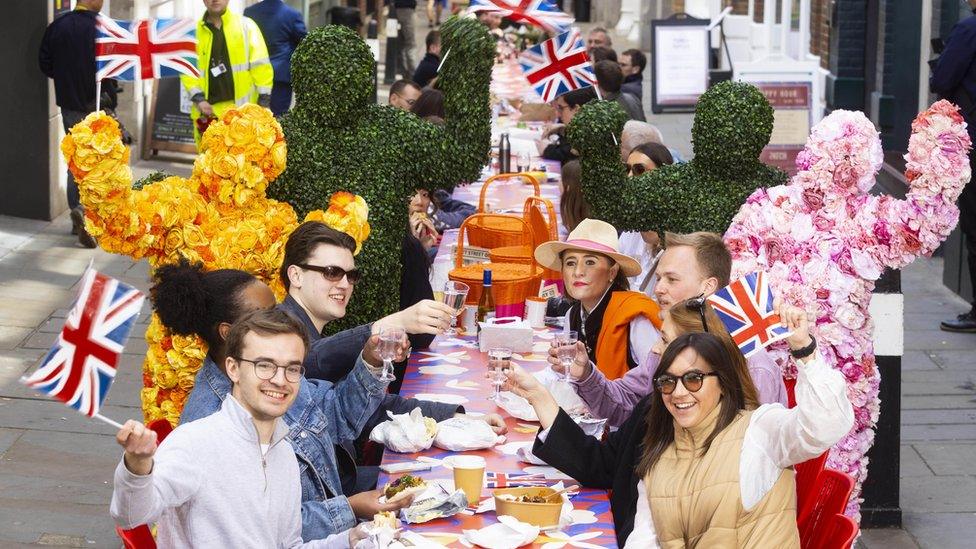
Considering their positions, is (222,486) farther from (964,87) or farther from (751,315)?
(964,87)

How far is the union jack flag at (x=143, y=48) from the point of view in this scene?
6.91m

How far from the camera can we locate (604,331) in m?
6.27

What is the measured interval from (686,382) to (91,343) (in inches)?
68.8

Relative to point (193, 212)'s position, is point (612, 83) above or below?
above

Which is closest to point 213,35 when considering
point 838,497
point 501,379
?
point 501,379

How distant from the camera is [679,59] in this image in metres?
18.2

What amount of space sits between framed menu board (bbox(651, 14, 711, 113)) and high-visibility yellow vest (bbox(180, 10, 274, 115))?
7.09 metres

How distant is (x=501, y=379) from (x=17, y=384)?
4616 mm

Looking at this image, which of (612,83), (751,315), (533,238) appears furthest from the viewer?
(612,83)

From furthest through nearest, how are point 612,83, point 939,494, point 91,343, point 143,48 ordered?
point 612,83
point 939,494
point 143,48
point 91,343

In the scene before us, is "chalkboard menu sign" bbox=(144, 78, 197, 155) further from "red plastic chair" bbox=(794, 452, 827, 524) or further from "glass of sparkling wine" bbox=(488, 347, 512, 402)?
"red plastic chair" bbox=(794, 452, 827, 524)

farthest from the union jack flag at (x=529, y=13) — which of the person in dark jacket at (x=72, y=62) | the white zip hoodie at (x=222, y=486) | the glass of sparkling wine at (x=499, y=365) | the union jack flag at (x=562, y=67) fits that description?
the white zip hoodie at (x=222, y=486)

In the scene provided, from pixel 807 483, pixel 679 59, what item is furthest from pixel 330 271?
pixel 679 59

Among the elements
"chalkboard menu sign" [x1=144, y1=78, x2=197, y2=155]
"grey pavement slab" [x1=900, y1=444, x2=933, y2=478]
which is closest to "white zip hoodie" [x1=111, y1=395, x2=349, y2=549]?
"grey pavement slab" [x1=900, y1=444, x2=933, y2=478]
